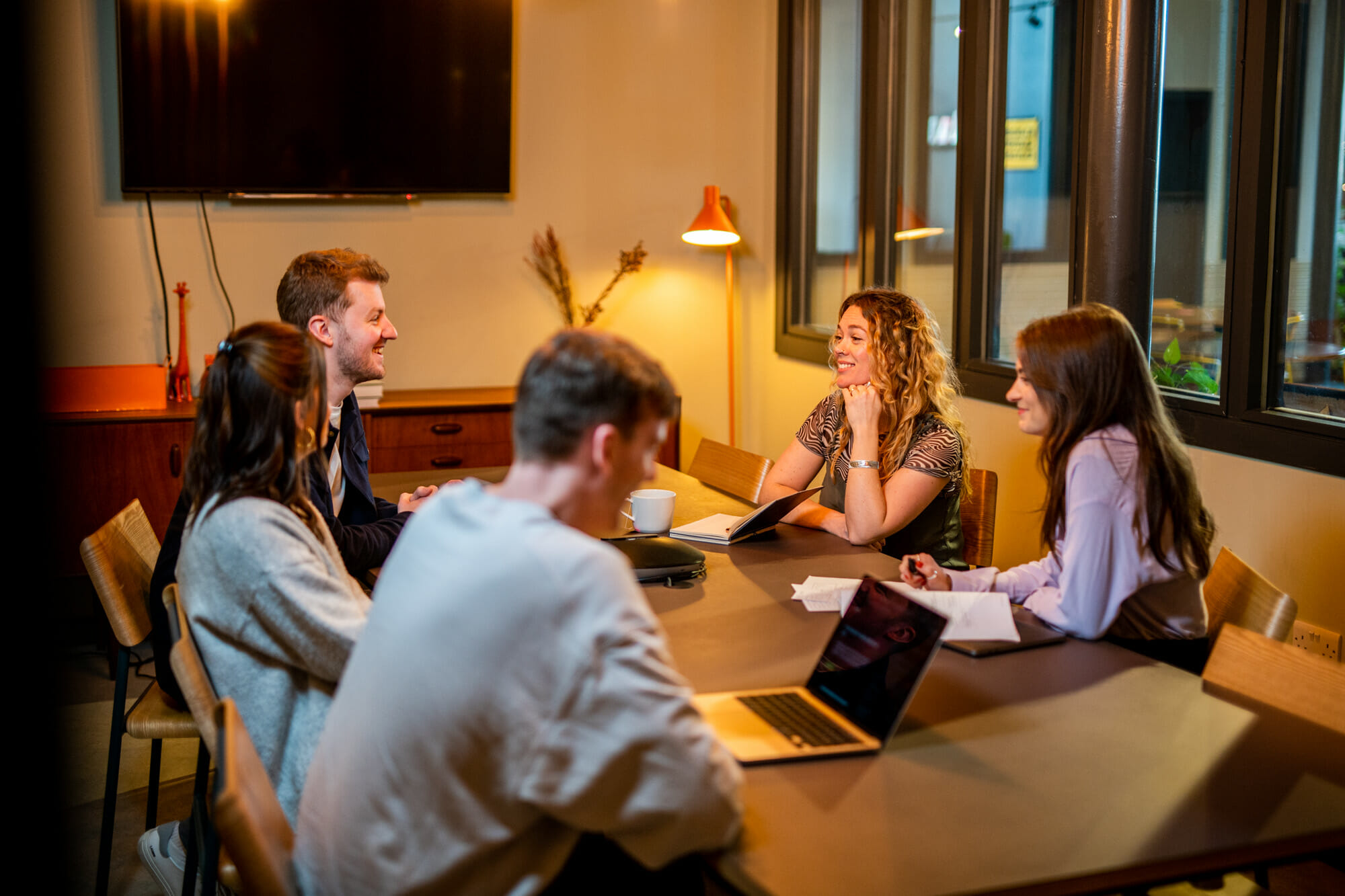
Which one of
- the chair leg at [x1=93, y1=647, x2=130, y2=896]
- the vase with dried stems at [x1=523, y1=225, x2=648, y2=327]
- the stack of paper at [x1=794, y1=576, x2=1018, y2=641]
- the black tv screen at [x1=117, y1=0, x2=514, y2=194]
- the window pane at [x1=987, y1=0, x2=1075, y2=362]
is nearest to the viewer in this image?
the stack of paper at [x1=794, y1=576, x2=1018, y2=641]

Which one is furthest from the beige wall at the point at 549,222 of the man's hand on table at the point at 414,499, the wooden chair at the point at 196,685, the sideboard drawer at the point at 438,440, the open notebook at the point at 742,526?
the wooden chair at the point at 196,685

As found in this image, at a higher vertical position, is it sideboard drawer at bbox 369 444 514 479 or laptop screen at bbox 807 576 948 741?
laptop screen at bbox 807 576 948 741

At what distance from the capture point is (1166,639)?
6.05 ft

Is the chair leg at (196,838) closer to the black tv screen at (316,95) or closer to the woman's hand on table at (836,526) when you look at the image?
the woman's hand on table at (836,526)

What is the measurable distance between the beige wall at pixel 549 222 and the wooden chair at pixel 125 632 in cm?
213

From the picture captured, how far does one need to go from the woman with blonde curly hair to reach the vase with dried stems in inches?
88.2

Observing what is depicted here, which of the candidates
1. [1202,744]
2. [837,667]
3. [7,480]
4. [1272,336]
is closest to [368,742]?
[7,480]

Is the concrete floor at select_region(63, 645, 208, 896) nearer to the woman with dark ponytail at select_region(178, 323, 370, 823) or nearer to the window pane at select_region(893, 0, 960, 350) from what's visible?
the woman with dark ponytail at select_region(178, 323, 370, 823)

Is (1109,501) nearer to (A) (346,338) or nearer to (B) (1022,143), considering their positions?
(A) (346,338)

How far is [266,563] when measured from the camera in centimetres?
150

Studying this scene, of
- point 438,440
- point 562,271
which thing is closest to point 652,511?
point 438,440

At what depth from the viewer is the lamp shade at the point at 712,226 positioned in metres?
4.65

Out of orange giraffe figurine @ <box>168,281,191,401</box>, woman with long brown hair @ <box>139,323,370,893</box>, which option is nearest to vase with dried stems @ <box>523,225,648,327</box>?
orange giraffe figurine @ <box>168,281,191,401</box>

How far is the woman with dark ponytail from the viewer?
4.94 ft
